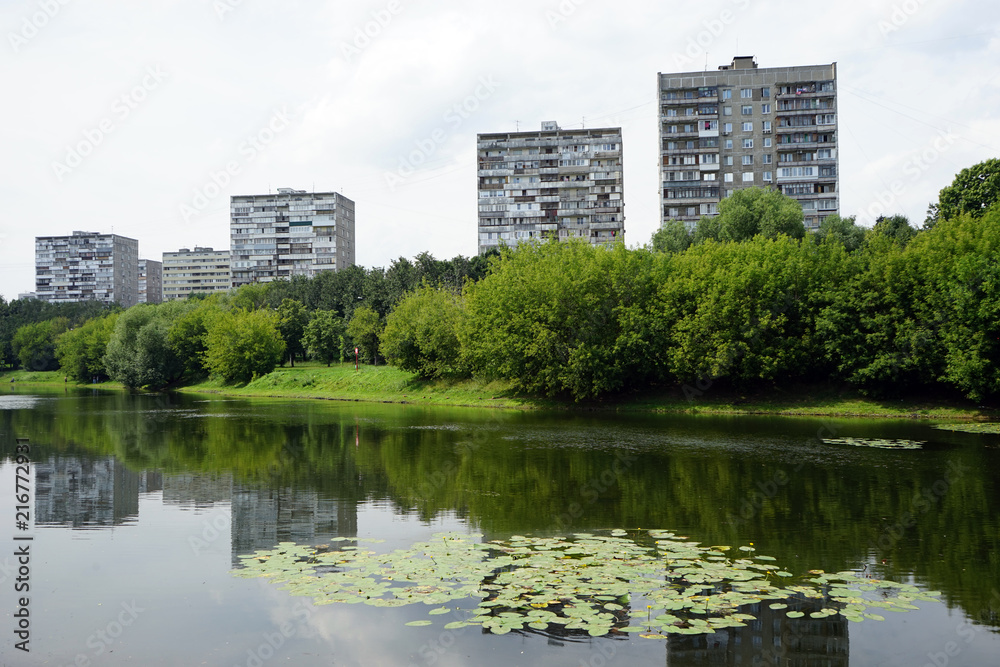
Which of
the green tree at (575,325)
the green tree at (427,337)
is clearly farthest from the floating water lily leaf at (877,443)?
the green tree at (427,337)

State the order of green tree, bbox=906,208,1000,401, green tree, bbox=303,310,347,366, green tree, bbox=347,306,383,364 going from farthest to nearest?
1. green tree, bbox=303,310,347,366
2. green tree, bbox=347,306,383,364
3. green tree, bbox=906,208,1000,401

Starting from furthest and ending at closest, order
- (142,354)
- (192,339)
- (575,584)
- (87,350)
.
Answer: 1. (87,350)
2. (192,339)
3. (142,354)
4. (575,584)

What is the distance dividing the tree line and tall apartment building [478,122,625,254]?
147ft

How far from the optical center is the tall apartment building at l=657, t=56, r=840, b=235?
97.1 meters

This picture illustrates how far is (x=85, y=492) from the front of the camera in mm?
21328

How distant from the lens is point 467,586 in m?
12.0

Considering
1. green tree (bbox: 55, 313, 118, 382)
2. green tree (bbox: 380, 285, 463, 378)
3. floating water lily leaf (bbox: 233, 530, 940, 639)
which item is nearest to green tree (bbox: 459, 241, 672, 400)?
green tree (bbox: 380, 285, 463, 378)

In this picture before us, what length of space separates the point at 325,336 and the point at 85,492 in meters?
67.6

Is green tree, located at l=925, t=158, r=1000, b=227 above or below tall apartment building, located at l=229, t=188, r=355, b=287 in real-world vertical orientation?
below

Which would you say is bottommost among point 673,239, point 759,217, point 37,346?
point 37,346

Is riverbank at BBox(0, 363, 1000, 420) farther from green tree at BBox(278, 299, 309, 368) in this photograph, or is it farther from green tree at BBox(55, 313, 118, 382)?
green tree at BBox(55, 313, 118, 382)

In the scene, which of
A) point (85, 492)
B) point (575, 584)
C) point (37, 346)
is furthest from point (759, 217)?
point (37, 346)

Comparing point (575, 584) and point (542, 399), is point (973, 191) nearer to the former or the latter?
point (542, 399)

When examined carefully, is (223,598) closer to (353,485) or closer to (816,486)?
(353,485)
